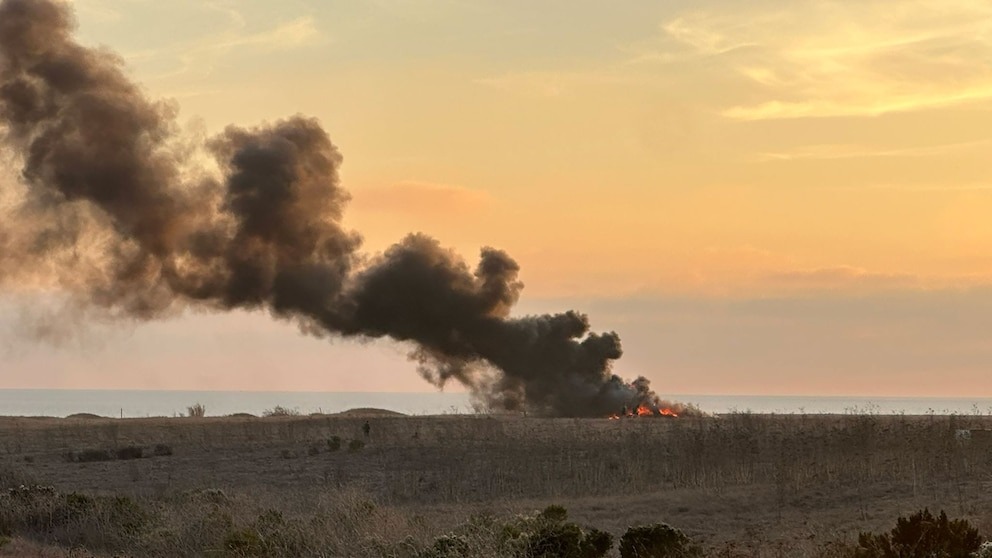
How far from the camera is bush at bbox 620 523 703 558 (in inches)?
708

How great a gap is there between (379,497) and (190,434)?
2193 centimetres

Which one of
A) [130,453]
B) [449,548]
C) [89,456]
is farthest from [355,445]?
[449,548]

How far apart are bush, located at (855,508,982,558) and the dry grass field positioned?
96 cm

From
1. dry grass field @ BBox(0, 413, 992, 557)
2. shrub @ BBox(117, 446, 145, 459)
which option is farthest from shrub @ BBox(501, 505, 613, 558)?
shrub @ BBox(117, 446, 145, 459)

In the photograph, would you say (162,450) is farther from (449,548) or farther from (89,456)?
(449,548)

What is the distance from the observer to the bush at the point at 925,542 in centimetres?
1530

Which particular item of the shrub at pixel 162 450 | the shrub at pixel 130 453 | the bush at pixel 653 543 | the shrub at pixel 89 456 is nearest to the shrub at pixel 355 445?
the shrub at pixel 162 450

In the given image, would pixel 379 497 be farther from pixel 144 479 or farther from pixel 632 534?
pixel 632 534

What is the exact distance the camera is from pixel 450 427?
2004 inches

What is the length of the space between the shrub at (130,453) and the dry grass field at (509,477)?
30 centimetres

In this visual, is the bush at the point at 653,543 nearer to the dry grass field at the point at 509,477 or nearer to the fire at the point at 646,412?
the dry grass field at the point at 509,477

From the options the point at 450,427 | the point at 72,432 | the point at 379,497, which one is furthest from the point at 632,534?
the point at 72,432

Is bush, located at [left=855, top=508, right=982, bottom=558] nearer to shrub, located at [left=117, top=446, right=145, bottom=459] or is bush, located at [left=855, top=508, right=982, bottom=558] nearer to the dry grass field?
the dry grass field

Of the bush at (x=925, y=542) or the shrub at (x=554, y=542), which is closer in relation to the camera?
the bush at (x=925, y=542)
